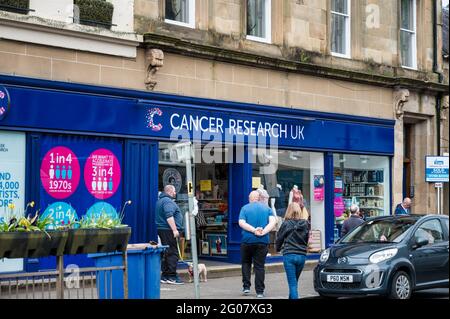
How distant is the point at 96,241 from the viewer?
10883 mm

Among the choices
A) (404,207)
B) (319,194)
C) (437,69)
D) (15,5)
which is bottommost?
(404,207)

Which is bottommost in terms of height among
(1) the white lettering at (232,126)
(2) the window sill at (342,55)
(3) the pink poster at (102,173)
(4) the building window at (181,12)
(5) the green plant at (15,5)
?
(3) the pink poster at (102,173)

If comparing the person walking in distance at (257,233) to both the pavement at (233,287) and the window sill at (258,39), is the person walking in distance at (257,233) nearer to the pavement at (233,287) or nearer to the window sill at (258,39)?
the pavement at (233,287)

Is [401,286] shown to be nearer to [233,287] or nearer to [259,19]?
[233,287]

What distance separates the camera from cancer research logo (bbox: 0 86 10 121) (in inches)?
577

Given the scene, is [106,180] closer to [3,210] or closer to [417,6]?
[3,210]

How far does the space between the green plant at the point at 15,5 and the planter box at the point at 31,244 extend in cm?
606

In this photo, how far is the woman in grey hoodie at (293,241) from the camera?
547 inches

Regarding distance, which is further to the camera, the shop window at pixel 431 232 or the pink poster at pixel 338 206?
the pink poster at pixel 338 206

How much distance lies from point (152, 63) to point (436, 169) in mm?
10096

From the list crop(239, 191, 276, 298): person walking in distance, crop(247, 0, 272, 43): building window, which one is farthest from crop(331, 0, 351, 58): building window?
crop(239, 191, 276, 298): person walking in distance

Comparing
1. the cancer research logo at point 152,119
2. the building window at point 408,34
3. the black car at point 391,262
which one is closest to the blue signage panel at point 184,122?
the cancer research logo at point 152,119

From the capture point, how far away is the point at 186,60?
59.3ft

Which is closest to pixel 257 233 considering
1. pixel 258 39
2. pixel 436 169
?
pixel 258 39
